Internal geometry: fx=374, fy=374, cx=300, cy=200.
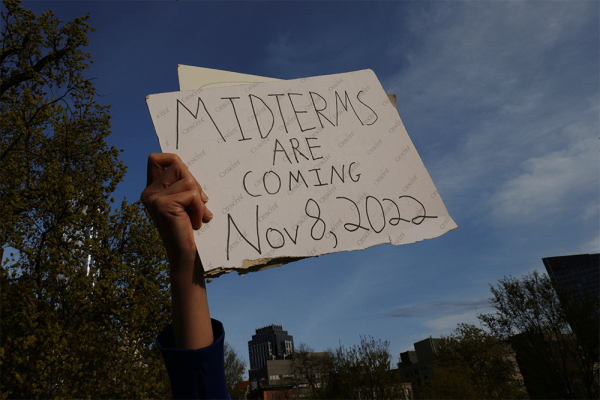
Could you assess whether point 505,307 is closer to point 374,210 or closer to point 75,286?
point 75,286

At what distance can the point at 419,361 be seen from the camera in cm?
7788

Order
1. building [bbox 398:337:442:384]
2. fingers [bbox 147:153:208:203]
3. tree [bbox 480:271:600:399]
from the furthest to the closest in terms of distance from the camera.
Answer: building [bbox 398:337:442:384]
tree [bbox 480:271:600:399]
fingers [bbox 147:153:208:203]

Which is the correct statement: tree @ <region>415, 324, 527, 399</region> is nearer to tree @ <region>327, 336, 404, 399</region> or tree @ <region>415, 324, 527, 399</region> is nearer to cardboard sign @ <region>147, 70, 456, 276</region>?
tree @ <region>327, 336, 404, 399</region>

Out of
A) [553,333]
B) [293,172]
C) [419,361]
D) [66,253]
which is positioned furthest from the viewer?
[419,361]

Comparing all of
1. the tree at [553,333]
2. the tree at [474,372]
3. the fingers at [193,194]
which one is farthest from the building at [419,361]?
the fingers at [193,194]

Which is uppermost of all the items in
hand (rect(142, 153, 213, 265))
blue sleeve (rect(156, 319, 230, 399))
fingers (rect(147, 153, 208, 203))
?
fingers (rect(147, 153, 208, 203))

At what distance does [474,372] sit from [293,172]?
40953mm

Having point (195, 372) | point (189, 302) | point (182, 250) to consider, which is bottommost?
point (195, 372)

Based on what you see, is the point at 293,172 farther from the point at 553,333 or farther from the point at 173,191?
the point at 553,333

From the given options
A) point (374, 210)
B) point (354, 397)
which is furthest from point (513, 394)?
point (374, 210)

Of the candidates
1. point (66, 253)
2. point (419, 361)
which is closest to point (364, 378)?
point (66, 253)

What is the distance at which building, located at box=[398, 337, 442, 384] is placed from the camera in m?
74.2

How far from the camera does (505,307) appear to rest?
27.9 metres

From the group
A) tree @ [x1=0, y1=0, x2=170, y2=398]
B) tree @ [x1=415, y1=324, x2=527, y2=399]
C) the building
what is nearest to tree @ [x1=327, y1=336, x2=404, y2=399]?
tree @ [x1=415, y1=324, x2=527, y2=399]
